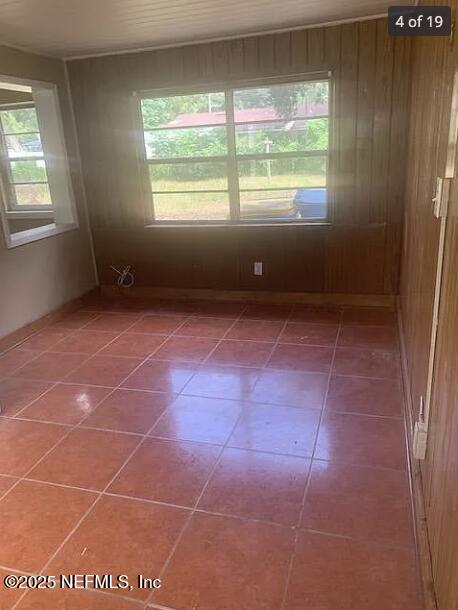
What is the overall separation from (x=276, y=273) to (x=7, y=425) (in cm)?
252

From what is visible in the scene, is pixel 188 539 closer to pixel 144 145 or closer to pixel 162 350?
pixel 162 350

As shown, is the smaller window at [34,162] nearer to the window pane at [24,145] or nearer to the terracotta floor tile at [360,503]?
the window pane at [24,145]

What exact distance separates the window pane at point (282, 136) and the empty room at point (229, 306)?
18mm

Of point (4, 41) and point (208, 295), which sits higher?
point (4, 41)

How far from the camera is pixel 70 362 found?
3273 mm

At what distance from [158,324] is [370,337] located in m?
1.70

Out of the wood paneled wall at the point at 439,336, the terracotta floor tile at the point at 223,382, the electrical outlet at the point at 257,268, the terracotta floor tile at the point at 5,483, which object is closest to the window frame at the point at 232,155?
the electrical outlet at the point at 257,268

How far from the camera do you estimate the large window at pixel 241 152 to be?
3818 mm

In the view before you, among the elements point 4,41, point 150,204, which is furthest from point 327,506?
point 4,41

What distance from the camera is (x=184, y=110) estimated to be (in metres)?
4.07

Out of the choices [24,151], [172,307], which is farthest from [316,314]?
[24,151]

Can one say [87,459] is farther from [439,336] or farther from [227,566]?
[439,336]

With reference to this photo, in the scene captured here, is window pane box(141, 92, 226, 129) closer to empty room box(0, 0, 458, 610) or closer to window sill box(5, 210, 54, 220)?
empty room box(0, 0, 458, 610)

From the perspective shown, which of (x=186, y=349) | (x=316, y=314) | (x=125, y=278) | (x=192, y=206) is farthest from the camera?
(x=125, y=278)
